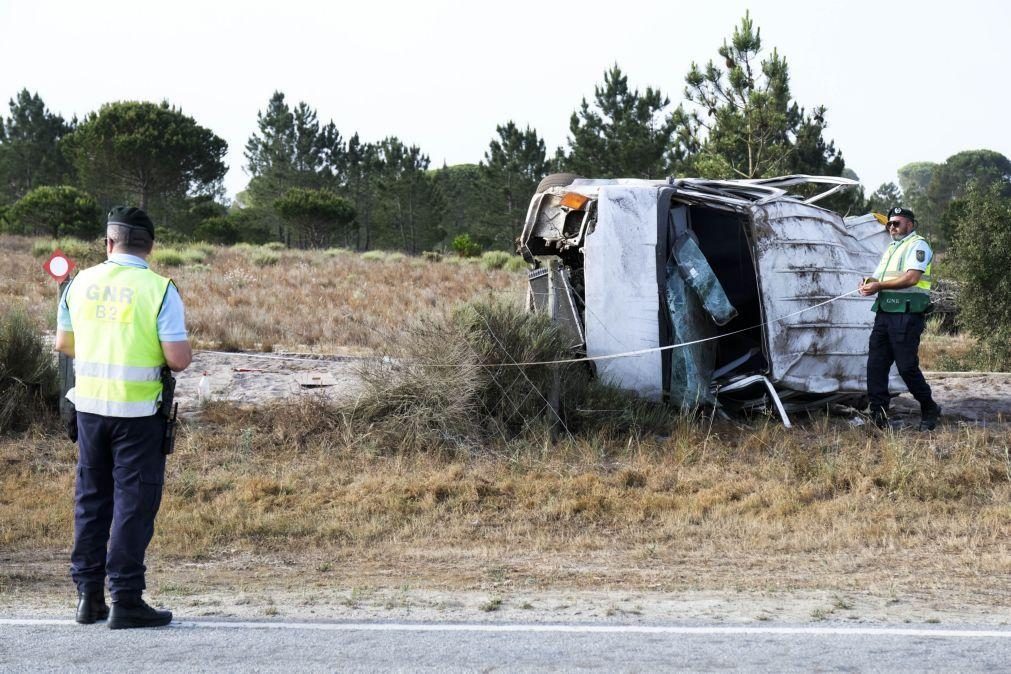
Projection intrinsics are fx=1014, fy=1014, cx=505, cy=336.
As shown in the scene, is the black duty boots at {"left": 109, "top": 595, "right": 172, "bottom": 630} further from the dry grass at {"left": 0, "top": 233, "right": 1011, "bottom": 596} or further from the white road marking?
the dry grass at {"left": 0, "top": 233, "right": 1011, "bottom": 596}

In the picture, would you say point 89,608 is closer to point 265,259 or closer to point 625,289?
point 625,289

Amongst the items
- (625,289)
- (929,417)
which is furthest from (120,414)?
(929,417)

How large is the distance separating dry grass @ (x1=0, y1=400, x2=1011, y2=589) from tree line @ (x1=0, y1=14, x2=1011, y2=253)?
15453 mm

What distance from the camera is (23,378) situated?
978cm

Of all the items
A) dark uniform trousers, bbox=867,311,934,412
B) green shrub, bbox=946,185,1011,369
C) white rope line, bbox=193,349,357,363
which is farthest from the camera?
green shrub, bbox=946,185,1011,369

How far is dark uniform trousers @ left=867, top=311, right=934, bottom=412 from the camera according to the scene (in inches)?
349

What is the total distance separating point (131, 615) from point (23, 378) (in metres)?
5.95

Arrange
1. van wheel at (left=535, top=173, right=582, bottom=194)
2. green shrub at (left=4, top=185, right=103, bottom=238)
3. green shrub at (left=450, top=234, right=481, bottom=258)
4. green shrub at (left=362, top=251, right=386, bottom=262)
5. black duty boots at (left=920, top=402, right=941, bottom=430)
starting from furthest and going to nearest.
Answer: green shrub at (left=4, top=185, right=103, bottom=238), green shrub at (left=450, top=234, right=481, bottom=258), green shrub at (left=362, top=251, right=386, bottom=262), van wheel at (left=535, top=173, right=582, bottom=194), black duty boots at (left=920, top=402, right=941, bottom=430)

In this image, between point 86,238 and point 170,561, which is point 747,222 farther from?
point 86,238

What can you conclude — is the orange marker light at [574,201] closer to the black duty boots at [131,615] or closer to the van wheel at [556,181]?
the van wheel at [556,181]

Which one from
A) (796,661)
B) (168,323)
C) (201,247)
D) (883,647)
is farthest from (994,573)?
(201,247)

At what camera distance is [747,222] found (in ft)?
32.4

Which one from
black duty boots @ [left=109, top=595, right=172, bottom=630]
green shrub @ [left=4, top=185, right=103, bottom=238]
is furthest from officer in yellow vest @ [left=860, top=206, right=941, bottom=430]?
green shrub @ [left=4, top=185, right=103, bottom=238]

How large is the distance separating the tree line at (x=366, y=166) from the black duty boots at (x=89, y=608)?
1997 cm
